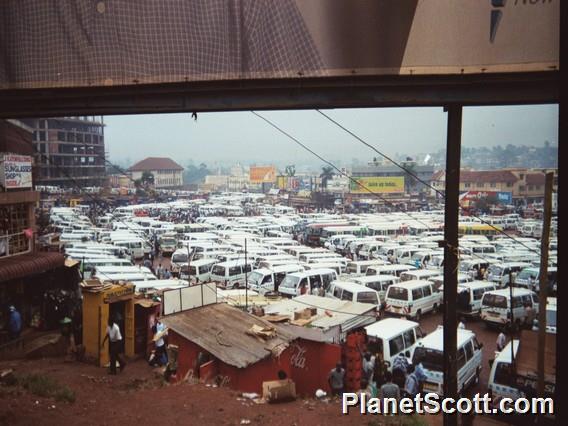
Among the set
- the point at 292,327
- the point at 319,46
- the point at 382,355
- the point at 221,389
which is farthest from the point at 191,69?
the point at 382,355

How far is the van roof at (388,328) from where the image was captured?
401 inches

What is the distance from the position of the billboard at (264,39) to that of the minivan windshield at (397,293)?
36.2 feet

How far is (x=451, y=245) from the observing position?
4641 mm

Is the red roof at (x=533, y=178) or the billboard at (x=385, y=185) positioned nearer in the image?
the red roof at (x=533, y=178)

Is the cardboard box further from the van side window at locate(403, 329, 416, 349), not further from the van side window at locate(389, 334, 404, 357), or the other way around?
A: the van side window at locate(403, 329, 416, 349)

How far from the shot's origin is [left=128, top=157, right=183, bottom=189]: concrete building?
77625 millimetres

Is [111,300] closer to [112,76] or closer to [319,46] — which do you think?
[112,76]

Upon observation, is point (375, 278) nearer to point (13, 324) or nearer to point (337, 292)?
point (337, 292)

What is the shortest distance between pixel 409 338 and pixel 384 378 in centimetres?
202

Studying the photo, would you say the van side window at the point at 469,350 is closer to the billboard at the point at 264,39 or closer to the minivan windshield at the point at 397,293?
the minivan windshield at the point at 397,293

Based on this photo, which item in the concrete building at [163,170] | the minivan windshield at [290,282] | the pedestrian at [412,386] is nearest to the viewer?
the pedestrian at [412,386]

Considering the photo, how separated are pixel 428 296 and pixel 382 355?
5425mm

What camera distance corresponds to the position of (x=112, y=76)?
14.9ft

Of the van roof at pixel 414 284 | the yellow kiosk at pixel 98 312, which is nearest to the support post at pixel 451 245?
the yellow kiosk at pixel 98 312
